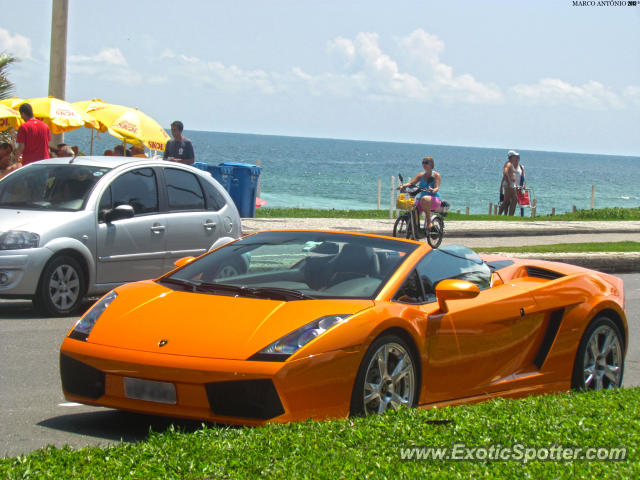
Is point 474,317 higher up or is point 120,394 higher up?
point 474,317

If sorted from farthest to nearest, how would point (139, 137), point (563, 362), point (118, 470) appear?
point (139, 137), point (563, 362), point (118, 470)

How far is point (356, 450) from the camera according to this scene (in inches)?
171

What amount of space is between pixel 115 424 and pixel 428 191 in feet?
44.6

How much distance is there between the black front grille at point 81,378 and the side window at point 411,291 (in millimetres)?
1784

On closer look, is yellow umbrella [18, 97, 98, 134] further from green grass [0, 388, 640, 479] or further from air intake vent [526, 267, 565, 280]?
green grass [0, 388, 640, 479]

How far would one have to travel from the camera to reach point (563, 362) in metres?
6.65

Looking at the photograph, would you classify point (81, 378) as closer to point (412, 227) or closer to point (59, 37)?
point (59, 37)

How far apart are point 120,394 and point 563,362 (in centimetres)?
303

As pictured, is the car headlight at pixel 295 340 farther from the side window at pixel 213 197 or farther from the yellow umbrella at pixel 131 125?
the yellow umbrella at pixel 131 125

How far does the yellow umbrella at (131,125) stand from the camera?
1998cm

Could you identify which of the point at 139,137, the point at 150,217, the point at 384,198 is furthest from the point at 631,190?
the point at 150,217

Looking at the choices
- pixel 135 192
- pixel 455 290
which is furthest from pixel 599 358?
pixel 135 192

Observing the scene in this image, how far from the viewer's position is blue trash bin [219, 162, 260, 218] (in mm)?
21422

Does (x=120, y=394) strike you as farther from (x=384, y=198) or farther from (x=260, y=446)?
(x=384, y=198)
